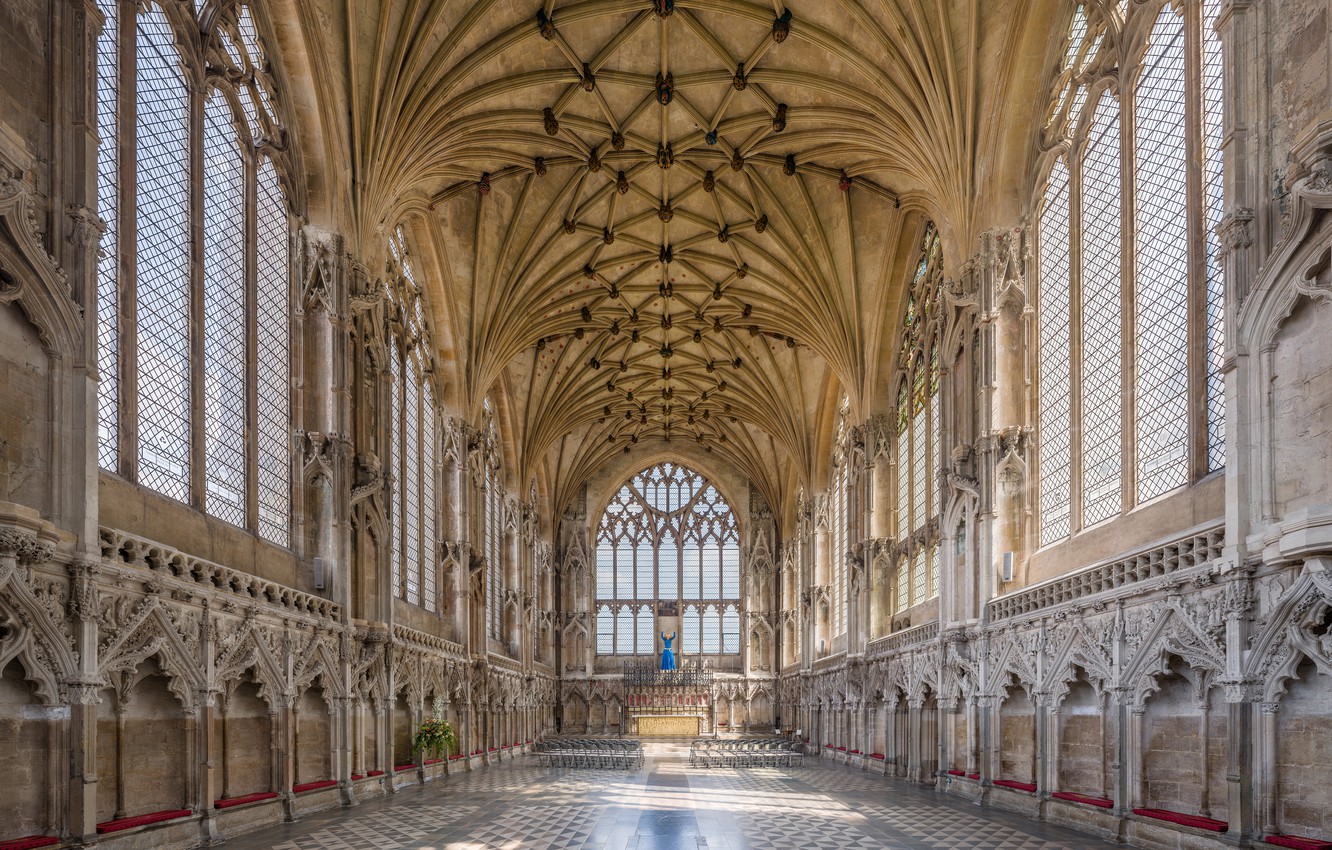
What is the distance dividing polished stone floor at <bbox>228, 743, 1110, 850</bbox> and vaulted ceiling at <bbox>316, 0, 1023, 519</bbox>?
38.1 ft

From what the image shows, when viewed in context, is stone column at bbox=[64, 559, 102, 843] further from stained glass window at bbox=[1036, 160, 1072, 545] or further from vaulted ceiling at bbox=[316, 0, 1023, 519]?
stained glass window at bbox=[1036, 160, 1072, 545]

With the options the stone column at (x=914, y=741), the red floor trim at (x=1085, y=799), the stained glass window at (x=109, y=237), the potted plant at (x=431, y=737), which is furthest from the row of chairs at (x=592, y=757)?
the stained glass window at (x=109, y=237)

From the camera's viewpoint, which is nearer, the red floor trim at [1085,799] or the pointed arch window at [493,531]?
the red floor trim at [1085,799]

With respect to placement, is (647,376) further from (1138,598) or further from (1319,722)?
(1319,722)

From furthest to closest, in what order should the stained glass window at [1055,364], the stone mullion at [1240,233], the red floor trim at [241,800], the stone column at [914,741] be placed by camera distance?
1. the stone column at [914,741]
2. the stained glass window at [1055,364]
3. the red floor trim at [241,800]
4. the stone mullion at [1240,233]

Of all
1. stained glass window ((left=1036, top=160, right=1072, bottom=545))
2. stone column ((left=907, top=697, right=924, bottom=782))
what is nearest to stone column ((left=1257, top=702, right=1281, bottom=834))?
stained glass window ((left=1036, top=160, right=1072, bottom=545))

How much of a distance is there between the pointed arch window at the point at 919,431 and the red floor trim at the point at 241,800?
54.0ft

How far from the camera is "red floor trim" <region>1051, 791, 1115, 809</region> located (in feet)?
52.7

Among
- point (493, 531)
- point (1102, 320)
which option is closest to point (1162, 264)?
point (1102, 320)

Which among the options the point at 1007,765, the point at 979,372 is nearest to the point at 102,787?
the point at 1007,765

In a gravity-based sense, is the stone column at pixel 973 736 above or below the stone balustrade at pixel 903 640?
below

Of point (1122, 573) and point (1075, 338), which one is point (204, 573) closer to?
point (1122, 573)

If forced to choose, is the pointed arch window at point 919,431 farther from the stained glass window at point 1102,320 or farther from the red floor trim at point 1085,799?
the red floor trim at point 1085,799

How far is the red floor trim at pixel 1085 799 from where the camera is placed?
16.1 metres
